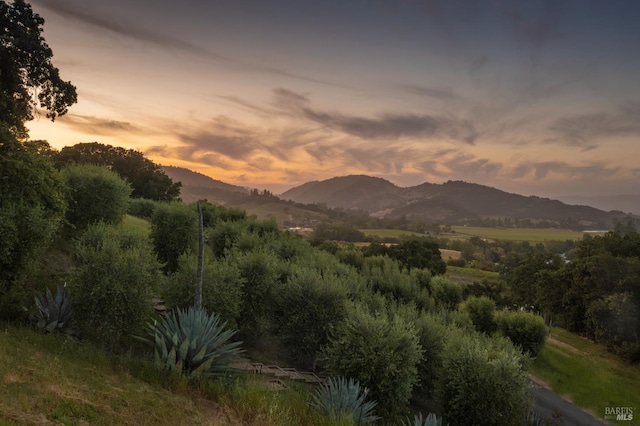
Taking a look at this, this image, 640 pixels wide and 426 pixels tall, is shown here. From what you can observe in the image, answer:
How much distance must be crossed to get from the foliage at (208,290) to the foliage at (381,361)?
6.37 meters

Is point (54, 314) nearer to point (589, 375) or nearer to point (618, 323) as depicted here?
point (589, 375)

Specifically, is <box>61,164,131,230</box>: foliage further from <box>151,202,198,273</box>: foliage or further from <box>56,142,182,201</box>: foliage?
<box>56,142,182,201</box>: foliage

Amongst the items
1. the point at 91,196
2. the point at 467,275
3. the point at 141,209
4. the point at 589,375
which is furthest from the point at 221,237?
the point at 467,275

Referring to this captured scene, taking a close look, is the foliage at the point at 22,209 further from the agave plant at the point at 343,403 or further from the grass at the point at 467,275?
the grass at the point at 467,275

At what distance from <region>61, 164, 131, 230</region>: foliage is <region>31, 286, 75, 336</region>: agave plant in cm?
1202

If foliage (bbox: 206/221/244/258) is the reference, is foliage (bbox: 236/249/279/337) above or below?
below

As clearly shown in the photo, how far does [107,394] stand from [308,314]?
570 inches

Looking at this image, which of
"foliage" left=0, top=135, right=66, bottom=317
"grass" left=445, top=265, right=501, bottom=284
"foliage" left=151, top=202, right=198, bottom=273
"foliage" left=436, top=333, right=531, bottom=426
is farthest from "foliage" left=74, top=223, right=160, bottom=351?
"grass" left=445, top=265, right=501, bottom=284

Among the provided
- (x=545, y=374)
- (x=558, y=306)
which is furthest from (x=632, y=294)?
(x=545, y=374)

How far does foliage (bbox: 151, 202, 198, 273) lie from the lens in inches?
1189

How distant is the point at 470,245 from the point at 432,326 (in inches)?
5137

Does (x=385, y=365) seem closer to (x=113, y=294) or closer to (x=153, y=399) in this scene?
(x=153, y=399)

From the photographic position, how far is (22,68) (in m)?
21.7

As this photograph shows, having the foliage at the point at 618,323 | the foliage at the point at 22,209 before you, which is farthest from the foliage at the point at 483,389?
the foliage at the point at 618,323
